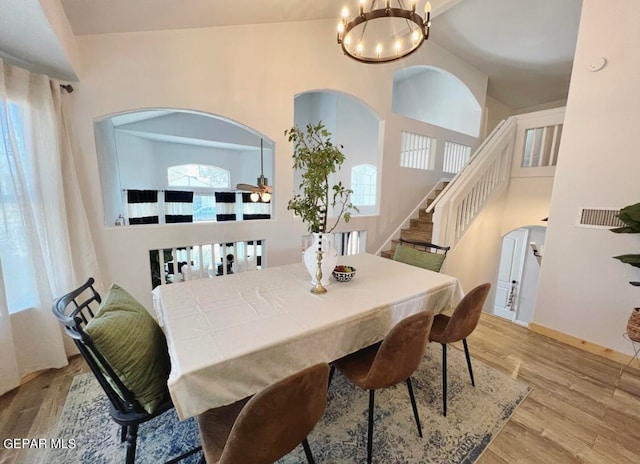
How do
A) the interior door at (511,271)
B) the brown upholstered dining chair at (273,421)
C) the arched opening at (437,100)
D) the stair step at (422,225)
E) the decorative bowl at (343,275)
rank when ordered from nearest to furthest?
1. the brown upholstered dining chair at (273,421)
2. the decorative bowl at (343,275)
3. the stair step at (422,225)
4. the arched opening at (437,100)
5. the interior door at (511,271)

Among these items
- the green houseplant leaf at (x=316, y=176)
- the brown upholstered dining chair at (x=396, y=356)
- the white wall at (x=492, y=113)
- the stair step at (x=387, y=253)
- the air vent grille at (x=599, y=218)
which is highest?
the white wall at (x=492, y=113)

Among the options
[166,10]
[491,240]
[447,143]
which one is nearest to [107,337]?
[166,10]

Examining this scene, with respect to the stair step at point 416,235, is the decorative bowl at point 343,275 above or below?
above

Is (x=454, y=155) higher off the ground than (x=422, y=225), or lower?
higher

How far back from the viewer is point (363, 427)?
165cm

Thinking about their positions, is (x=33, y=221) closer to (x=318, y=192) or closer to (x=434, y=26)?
(x=318, y=192)

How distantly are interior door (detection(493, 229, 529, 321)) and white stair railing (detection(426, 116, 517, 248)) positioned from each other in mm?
2657

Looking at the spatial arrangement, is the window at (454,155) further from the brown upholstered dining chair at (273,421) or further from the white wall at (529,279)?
the brown upholstered dining chair at (273,421)

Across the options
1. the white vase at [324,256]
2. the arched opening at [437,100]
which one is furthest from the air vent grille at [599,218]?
the arched opening at [437,100]

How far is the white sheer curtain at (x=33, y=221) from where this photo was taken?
1810 mm

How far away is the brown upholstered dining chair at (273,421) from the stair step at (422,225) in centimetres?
378

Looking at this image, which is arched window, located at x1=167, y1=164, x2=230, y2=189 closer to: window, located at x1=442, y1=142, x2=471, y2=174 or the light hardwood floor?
the light hardwood floor

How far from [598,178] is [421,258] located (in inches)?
68.5

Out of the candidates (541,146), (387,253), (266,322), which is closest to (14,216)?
(266,322)
